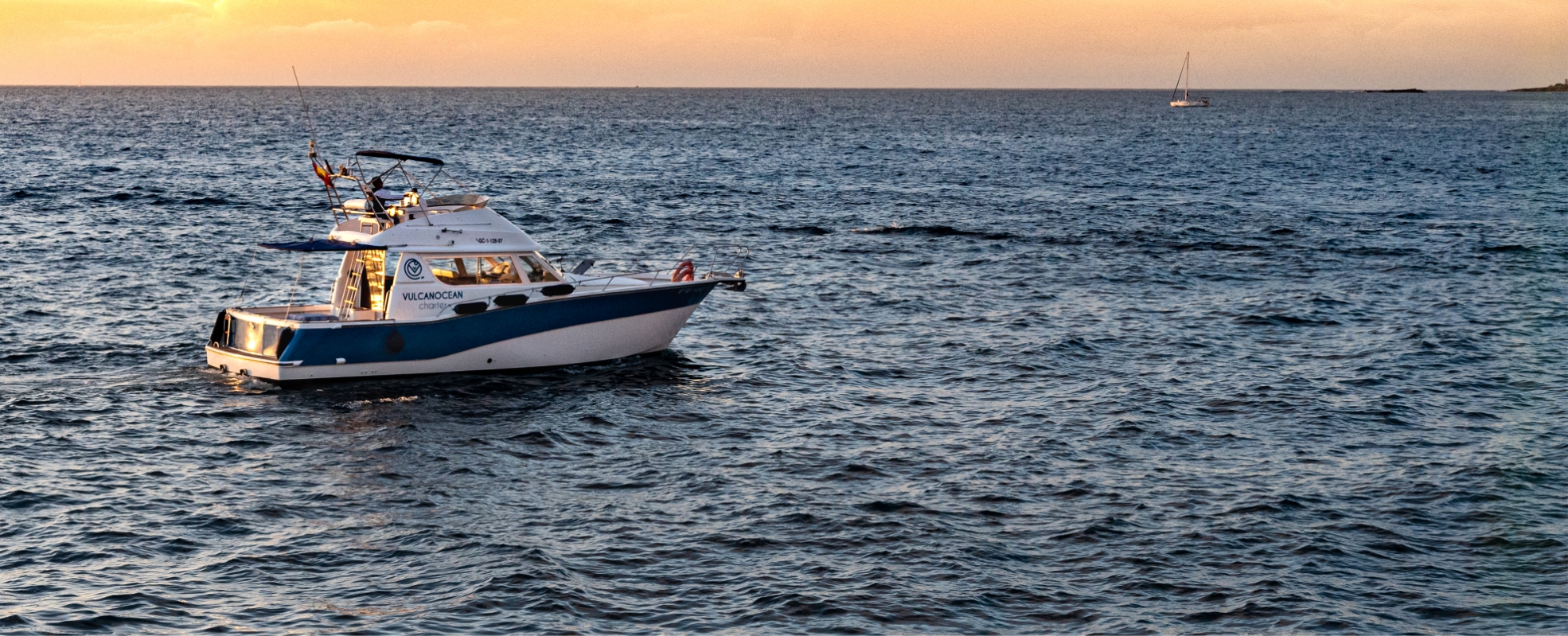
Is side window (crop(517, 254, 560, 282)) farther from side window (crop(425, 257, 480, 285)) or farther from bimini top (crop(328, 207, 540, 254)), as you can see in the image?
side window (crop(425, 257, 480, 285))

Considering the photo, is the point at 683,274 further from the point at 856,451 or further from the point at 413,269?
the point at 856,451

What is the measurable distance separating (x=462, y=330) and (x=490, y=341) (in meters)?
0.62

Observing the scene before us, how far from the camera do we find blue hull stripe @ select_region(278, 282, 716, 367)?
26125 mm

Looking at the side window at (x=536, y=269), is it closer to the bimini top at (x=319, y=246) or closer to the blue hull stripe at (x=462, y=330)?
the blue hull stripe at (x=462, y=330)

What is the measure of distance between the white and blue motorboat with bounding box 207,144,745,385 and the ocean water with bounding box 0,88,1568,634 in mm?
557

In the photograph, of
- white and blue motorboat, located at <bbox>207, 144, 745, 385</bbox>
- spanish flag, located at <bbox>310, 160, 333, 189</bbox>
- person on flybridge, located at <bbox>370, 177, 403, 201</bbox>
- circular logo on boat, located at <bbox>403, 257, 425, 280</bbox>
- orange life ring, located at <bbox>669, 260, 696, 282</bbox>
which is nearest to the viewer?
white and blue motorboat, located at <bbox>207, 144, 745, 385</bbox>

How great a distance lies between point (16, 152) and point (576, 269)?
79.4 metres

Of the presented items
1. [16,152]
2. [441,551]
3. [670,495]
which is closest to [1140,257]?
[670,495]

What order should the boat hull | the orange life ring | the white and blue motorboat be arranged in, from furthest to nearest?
the orange life ring, the white and blue motorboat, the boat hull

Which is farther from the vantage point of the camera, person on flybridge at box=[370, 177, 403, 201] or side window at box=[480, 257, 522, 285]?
person on flybridge at box=[370, 177, 403, 201]

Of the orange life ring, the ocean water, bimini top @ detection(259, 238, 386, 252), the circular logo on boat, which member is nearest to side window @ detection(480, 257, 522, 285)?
the circular logo on boat

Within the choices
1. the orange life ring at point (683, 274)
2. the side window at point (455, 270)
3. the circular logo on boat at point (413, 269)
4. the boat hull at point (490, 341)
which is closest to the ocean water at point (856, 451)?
the boat hull at point (490, 341)

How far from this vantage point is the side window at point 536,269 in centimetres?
2789

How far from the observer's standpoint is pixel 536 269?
92.0ft
